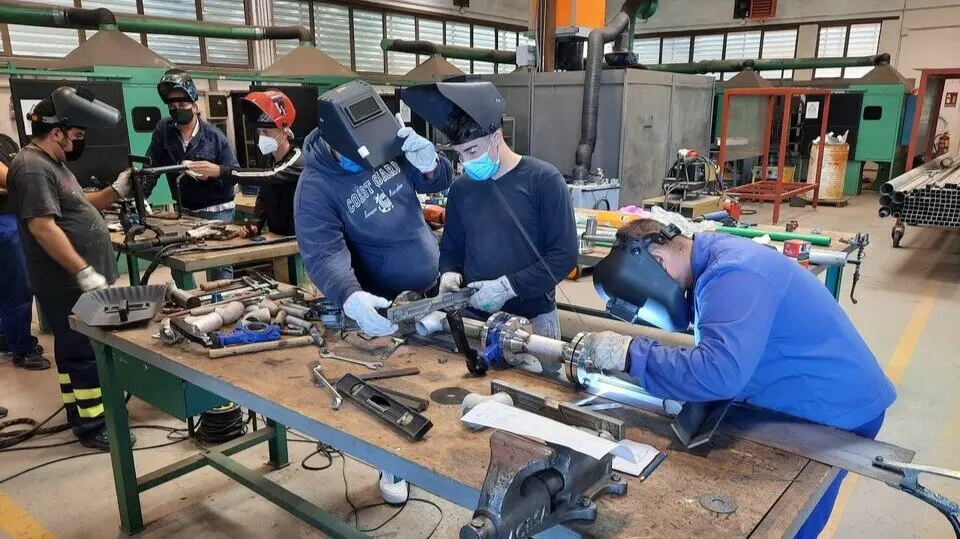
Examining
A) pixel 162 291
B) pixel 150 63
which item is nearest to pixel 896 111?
pixel 150 63

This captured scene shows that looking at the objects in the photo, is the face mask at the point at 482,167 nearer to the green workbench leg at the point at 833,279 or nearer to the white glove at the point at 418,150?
the white glove at the point at 418,150

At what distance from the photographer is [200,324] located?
191 centimetres

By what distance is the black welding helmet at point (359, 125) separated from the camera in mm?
1804

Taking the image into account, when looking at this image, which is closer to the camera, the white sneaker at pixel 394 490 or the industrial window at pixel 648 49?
the white sneaker at pixel 394 490

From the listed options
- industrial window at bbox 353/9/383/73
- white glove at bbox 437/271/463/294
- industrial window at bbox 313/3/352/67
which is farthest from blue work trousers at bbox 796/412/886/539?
industrial window at bbox 353/9/383/73

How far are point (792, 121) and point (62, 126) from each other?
33.6 feet

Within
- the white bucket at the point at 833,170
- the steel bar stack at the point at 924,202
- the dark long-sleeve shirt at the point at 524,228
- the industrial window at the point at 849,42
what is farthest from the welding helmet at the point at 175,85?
the industrial window at the point at 849,42

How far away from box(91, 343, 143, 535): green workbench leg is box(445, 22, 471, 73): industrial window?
10.6 metres

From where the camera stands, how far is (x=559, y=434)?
1.14 meters

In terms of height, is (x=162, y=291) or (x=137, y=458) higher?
(x=162, y=291)

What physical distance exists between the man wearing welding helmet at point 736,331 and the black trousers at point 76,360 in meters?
2.38

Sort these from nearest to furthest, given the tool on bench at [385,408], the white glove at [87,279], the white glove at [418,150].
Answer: the tool on bench at [385,408]
the white glove at [418,150]
the white glove at [87,279]

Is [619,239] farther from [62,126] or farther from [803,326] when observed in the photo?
[62,126]

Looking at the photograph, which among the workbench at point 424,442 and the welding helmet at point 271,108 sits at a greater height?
the welding helmet at point 271,108
